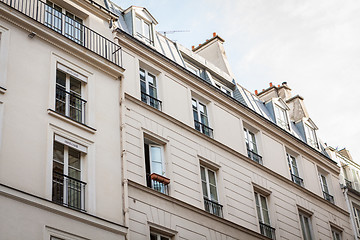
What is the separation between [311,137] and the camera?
29.1 metres

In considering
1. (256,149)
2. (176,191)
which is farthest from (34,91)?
(256,149)

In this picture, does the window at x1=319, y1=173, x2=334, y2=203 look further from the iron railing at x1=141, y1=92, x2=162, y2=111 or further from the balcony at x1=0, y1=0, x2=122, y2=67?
the balcony at x1=0, y1=0, x2=122, y2=67

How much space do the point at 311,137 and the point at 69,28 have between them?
1447 centimetres

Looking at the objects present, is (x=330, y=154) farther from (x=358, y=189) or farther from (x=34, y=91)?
(x=34, y=91)

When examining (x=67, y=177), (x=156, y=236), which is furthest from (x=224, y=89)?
(x=67, y=177)

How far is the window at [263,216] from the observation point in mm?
21844

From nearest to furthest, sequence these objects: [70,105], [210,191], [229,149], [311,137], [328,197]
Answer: [70,105]
[210,191]
[229,149]
[328,197]
[311,137]

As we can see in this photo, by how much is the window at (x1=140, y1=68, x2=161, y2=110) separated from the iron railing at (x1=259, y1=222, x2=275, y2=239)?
567 cm

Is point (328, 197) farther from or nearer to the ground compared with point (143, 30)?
nearer to the ground

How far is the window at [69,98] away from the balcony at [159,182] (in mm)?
2815

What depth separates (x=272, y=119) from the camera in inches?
1061

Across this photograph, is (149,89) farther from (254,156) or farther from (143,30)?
(254,156)

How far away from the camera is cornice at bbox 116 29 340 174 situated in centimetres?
2059

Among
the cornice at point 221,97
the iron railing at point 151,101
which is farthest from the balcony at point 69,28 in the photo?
the iron railing at point 151,101
